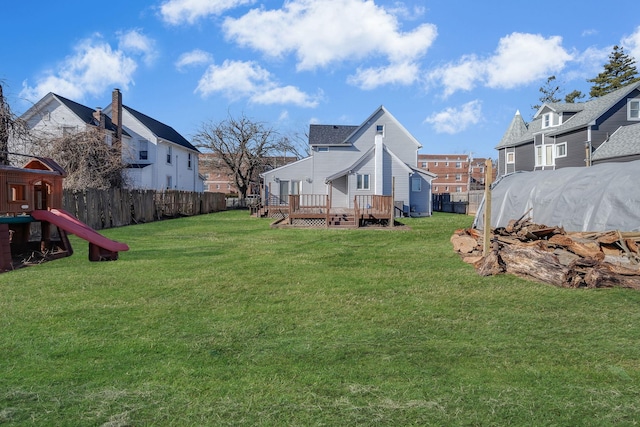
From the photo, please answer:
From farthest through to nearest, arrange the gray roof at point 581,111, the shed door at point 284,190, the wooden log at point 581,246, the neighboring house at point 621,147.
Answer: the shed door at point 284,190
the gray roof at point 581,111
the neighboring house at point 621,147
the wooden log at point 581,246

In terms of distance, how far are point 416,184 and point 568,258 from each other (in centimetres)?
2300

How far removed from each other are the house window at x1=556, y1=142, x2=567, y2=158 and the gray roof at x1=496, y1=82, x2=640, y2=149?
3.28 feet

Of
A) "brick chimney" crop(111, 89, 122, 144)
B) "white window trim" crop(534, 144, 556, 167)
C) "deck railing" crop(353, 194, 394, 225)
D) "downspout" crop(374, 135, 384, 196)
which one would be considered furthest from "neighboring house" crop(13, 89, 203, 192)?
"white window trim" crop(534, 144, 556, 167)

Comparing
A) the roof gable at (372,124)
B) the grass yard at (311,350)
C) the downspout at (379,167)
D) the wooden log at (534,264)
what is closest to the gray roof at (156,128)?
the roof gable at (372,124)

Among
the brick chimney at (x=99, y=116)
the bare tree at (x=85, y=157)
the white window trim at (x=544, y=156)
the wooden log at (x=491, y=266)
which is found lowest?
the wooden log at (x=491, y=266)

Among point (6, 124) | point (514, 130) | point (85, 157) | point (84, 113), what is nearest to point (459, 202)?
point (514, 130)

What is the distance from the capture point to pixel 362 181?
93.7 feet

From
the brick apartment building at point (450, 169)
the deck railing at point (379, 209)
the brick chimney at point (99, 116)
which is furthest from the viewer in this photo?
the brick apartment building at point (450, 169)

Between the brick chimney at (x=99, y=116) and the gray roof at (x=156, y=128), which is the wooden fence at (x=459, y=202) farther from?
the brick chimney at (x=99, y=116)

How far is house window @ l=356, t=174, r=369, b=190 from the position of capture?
28500 mm

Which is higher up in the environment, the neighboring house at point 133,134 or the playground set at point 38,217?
the neighboring house at point 133,134

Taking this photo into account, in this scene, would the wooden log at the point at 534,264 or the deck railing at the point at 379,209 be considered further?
the deck railing at the point at 379,209

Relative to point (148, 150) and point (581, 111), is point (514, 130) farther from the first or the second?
point (148, 150)

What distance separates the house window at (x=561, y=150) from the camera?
32.9 m
